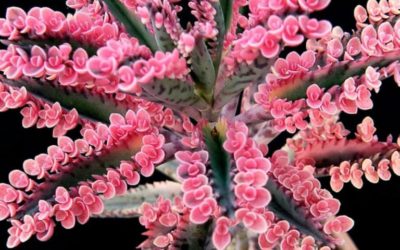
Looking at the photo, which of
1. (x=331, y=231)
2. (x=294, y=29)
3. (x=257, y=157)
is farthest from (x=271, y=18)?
(x=331, y=231)

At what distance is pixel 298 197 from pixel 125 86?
0.83 feet

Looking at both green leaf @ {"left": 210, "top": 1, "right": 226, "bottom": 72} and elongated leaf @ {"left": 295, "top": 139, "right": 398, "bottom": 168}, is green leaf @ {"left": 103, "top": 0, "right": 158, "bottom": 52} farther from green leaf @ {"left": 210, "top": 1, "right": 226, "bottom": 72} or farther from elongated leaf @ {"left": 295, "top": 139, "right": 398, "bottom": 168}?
elongated leaf @ {"left": 295, "top": 139, "right": 398, "bottom": 168}

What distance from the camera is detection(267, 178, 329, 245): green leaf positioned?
29.1 inches

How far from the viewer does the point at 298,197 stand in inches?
30.7

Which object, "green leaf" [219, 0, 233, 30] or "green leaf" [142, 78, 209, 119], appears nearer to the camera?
"green leaf" [142, 78, 209, 119]

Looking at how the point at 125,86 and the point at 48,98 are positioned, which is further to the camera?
the point at 48,98

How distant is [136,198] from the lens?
994mm

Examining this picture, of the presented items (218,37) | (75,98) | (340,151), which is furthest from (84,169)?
(340,151)

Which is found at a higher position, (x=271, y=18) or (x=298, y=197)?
(x=271, y=18)

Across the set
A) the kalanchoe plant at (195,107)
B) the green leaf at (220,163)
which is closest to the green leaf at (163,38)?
the kalanchoe plant at (195,107)

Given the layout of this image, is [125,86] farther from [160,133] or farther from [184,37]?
[160,133]

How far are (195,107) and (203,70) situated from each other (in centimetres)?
6

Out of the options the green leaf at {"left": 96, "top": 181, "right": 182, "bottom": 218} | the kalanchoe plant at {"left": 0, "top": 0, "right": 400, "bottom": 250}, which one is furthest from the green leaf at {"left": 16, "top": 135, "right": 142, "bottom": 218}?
the green leaf at {"left": 96, "top": 181, "right": 182, "bottom": 218}

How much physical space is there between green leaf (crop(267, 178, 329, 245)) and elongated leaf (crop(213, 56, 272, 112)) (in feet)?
0.33
